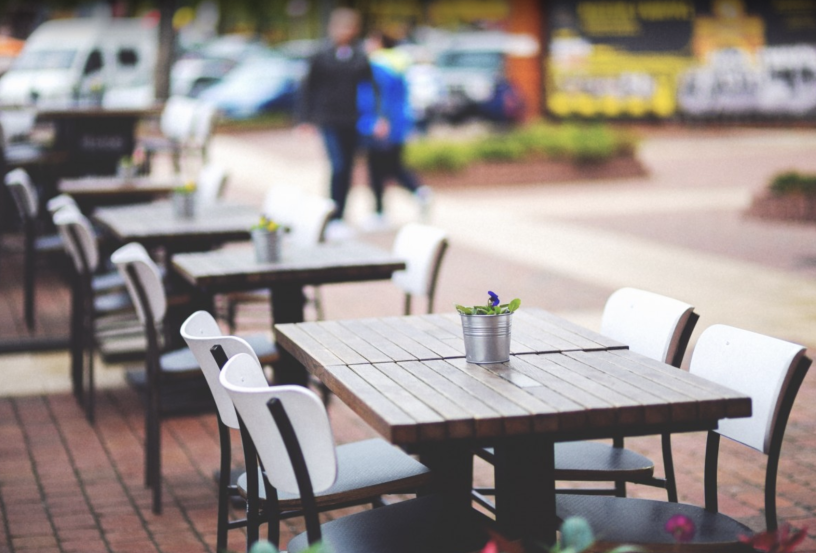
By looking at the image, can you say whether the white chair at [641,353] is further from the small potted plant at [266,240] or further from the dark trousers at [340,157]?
the dark trousers at [340,157]

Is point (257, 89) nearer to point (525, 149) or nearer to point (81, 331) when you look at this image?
point (525, 149)

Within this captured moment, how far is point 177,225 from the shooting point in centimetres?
639

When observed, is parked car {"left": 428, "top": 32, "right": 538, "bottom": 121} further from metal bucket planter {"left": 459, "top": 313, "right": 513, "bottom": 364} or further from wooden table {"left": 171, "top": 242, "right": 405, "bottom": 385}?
metal bucket planter {"left": 459, "top": 313, "right": 513, "bottom": 364}

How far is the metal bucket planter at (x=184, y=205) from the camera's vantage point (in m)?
6.59

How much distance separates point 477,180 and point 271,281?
11.2 meters

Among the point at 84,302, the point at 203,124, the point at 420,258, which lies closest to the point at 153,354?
the point at 420,258

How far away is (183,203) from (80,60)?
1316cm

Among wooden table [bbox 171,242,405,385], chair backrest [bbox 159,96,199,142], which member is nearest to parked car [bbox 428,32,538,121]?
chair backrest [bbox 159,96,199,142]

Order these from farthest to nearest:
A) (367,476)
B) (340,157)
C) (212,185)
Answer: (340,157) < (212,185) < (367,476)

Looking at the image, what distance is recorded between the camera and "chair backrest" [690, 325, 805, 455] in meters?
3.26

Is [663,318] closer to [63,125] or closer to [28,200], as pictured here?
[28,200]

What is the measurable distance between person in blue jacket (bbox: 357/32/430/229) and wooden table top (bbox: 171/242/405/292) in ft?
21.3

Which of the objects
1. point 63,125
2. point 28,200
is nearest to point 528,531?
point 28,200

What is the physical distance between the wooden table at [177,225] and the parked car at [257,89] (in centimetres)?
1989
